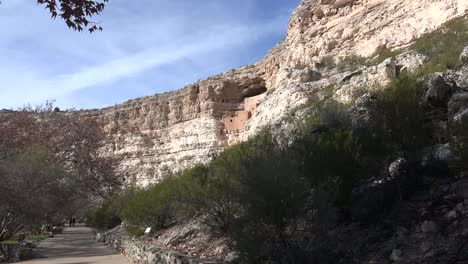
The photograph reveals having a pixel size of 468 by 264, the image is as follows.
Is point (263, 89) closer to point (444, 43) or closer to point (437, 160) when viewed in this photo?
point (444, 43)

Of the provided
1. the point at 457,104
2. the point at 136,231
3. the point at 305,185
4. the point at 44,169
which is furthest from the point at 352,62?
the point at 305,185

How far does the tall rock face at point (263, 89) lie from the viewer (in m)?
25.0

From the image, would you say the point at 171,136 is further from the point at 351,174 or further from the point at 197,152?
the point at 351,174

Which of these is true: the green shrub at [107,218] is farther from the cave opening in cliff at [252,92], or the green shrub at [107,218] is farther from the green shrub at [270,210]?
the green shrub at [270,210]

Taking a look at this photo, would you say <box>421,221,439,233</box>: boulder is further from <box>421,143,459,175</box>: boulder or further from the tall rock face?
the tall rock face

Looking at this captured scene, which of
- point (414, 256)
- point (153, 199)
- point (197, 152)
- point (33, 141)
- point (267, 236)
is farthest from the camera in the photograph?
point (197, 152)

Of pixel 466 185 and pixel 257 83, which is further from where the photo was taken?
pixel 257 83

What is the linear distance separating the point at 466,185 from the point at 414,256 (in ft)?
4.66

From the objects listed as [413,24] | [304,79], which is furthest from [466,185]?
[304,79]

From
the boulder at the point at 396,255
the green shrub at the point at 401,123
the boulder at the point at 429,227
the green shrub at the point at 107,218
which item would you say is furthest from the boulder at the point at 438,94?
the green shrub at the point at 107,218

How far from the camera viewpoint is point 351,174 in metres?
6.09

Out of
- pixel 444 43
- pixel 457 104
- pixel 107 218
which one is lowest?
pixel 107 218

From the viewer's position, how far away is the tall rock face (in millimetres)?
25031

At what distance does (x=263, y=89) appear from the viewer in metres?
40.1
